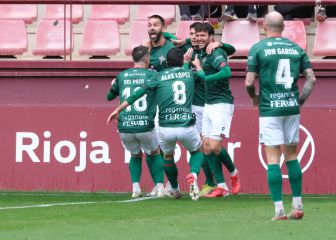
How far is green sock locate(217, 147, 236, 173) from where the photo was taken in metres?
14.3

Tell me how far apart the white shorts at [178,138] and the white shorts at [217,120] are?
540mm

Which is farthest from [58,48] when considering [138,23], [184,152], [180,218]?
[180,218]

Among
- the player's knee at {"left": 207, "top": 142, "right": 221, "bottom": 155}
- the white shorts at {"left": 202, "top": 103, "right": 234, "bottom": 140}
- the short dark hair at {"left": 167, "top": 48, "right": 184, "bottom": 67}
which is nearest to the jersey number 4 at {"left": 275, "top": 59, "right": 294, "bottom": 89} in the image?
the short dark hair at {"left": 167, "top": 48, "right": 184, "bottom": 67}

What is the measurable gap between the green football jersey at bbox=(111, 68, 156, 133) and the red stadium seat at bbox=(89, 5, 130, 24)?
447 cm

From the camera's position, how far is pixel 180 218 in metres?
10.9

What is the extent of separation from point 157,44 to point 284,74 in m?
4.00

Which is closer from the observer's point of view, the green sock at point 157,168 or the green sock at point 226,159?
the green sock at point 157,168

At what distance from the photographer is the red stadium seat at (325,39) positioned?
16.6 meters

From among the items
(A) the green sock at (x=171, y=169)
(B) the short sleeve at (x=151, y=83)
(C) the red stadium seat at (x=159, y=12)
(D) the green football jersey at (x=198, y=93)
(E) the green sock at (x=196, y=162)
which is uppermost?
(C) the red stadium seat at (x=159, y=12)

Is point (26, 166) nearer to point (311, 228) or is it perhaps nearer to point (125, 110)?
point (125, 110)

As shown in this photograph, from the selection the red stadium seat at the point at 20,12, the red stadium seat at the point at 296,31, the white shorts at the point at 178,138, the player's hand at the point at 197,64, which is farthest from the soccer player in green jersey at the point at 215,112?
the red stadium seat at the point at 20,12

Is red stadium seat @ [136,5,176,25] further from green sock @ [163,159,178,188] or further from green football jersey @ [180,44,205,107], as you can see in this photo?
green sock @ [163,159,178,188]

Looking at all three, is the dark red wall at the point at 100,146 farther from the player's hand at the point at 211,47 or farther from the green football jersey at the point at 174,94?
the green football jersey at the point at 174,94

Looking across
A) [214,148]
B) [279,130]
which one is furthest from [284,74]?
[214,148]
